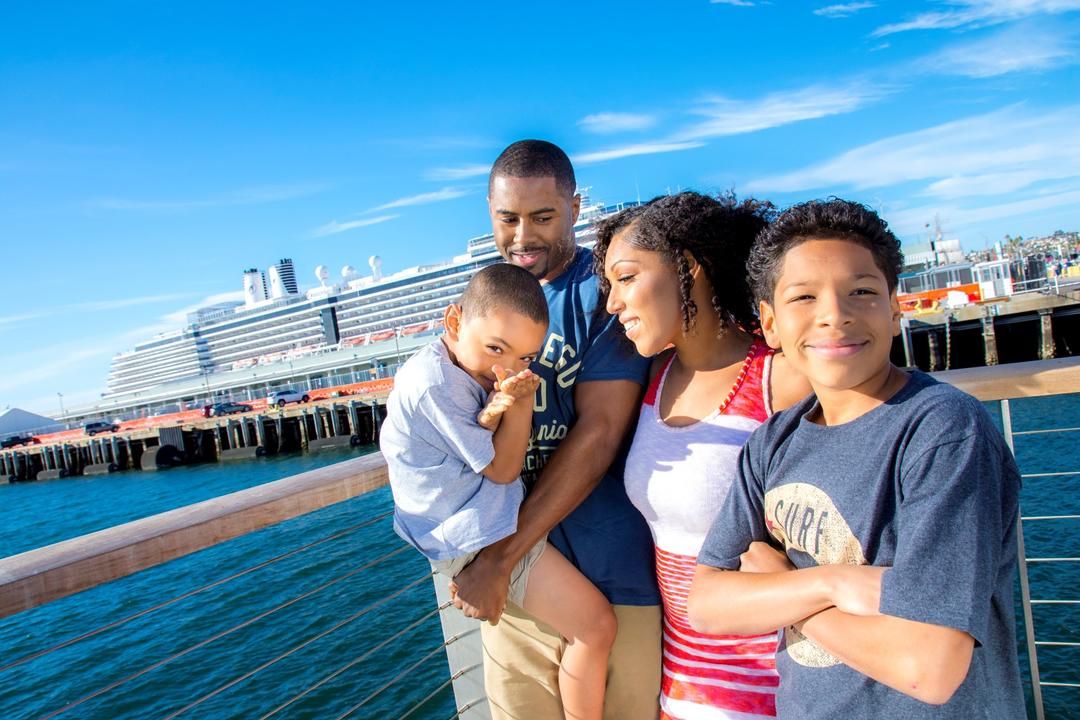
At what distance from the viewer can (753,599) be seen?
1.10 metres

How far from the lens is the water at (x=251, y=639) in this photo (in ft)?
22.6

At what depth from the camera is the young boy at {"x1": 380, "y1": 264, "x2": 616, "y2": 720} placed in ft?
4.95

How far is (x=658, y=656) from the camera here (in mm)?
1628

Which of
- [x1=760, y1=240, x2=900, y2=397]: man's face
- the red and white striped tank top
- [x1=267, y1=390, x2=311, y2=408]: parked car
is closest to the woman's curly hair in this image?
the red and white striped tank top

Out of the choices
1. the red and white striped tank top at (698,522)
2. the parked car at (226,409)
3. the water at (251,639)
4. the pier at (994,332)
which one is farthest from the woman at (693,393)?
the parked car at (226,409)

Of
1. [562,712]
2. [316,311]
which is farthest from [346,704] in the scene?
[316,311]

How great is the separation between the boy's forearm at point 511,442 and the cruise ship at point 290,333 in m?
37.3

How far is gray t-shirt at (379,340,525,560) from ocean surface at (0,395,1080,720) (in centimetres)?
235

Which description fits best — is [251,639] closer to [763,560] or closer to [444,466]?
[444,466]

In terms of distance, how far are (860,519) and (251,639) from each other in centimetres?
894

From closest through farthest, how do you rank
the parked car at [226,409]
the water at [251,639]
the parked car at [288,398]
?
the water at [251,639] < the parked car at [288,398] < the parked car at [226,409]

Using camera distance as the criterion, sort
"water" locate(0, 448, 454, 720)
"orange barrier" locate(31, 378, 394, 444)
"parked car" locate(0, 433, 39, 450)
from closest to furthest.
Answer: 1. "water" locate(0, 448, 454, 720)
2. "orange barrier" locate(31, 378, 394, 444)
3. "parked car" locate(0, 433, 39, 450)

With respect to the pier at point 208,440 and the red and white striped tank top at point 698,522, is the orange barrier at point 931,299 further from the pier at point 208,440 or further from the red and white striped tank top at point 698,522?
the red and white striped tank top at point 698,522

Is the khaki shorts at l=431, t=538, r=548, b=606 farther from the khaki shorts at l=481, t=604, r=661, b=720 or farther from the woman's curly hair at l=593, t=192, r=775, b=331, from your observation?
the woman's curly hair at l=593, t=192, r=775, b=331
